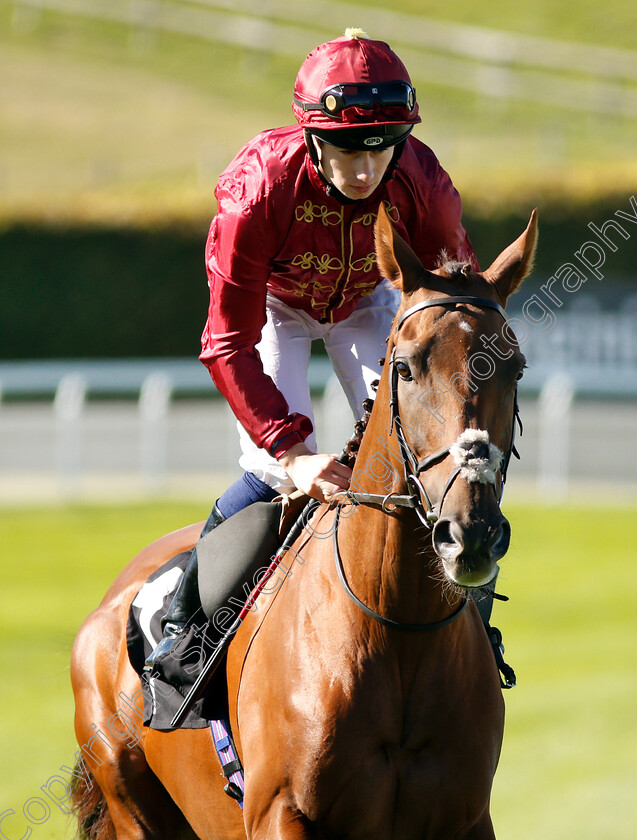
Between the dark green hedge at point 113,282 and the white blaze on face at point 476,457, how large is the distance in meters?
20.5

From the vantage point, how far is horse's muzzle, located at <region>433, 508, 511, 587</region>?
2740mm

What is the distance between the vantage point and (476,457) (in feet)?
9.26

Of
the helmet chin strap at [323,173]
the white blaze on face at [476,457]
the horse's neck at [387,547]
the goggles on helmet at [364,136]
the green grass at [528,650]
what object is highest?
the goggles on helmet at [364,136]

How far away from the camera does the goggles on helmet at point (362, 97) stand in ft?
11.4

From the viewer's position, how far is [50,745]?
7.51m

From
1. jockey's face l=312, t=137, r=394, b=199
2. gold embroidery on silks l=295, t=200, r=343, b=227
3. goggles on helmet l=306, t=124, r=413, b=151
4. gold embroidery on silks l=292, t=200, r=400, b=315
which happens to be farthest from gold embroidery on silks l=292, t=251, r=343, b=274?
goggles on helmet l=306, t=124, r=413, b=151

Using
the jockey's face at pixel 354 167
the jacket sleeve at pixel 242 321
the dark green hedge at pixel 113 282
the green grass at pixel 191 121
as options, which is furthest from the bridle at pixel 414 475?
the green grass at pixel 191 121

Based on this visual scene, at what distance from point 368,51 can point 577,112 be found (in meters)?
33.7

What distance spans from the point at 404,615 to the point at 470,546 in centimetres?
59

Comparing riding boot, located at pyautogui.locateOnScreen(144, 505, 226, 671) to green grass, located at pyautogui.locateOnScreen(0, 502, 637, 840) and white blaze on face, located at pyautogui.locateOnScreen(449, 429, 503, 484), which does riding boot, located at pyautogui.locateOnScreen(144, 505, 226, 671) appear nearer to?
green grass, located at pyautogui.locateOnScreen(0, 502, 637, 840)

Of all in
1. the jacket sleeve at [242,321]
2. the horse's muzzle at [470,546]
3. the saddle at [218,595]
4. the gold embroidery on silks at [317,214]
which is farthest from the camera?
the saddle at [218,595]

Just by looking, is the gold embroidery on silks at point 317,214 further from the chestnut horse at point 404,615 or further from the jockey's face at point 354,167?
the chestnut horse at point 404,615

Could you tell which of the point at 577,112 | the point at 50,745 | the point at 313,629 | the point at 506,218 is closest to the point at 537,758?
the point at 50,745

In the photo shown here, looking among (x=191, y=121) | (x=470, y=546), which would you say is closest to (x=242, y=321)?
(x=470, y=546)
